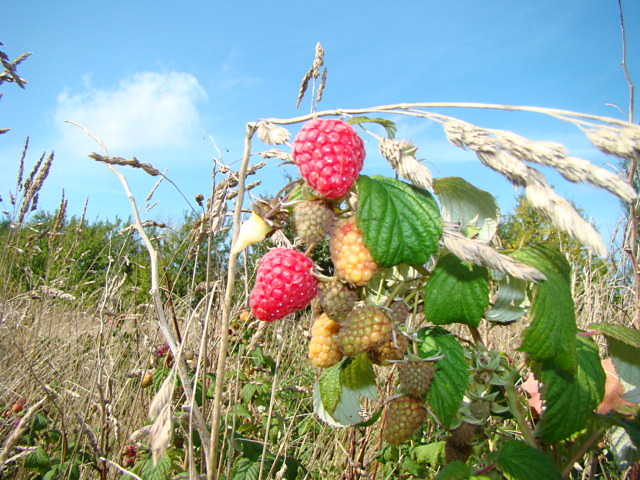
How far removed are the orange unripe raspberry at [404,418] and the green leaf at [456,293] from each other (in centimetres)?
20

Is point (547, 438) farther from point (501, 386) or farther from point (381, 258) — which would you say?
point (381, 258)

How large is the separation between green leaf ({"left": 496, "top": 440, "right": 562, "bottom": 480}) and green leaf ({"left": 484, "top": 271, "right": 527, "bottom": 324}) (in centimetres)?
21

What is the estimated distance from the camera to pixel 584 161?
0.54 meters

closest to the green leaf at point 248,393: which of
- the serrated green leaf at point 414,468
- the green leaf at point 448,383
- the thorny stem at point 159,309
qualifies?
the serrated green leaf at point 414,468

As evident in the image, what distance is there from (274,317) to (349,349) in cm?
15

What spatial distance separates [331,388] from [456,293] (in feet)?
1.14

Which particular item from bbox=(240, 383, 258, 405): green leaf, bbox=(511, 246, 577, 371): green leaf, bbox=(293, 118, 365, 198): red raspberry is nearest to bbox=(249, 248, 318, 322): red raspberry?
bbox=(293, 118, 365, 198): red raspberry

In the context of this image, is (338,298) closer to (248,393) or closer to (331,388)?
(331,388)

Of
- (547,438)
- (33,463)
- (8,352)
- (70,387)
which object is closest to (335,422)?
(547,438)

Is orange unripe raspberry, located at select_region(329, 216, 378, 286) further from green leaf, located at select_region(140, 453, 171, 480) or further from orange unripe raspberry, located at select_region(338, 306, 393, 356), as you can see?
green leaf, located at select_region(140, 453, 171, 480)

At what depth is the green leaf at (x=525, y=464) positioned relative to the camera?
681 millimetres

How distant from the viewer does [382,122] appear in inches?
30.3

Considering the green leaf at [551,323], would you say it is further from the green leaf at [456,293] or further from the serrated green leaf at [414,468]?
the serrated green leaf at [414,468]

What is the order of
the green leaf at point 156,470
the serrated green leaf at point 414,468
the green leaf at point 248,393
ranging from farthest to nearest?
the green leaf at point 248,393, the serrated green leaf at point 414,468, the green leaf at point 156,470
